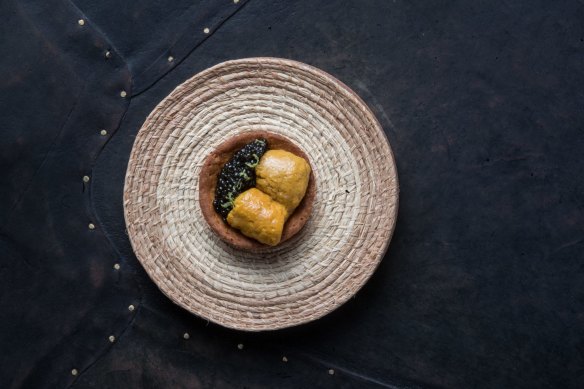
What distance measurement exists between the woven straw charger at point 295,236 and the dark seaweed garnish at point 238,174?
0.62ft

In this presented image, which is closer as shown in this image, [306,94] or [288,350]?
[306,94]

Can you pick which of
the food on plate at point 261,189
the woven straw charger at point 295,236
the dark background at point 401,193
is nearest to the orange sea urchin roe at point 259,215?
the food on plate at point 261,189

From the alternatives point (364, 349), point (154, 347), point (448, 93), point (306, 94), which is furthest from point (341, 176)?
point (154, 347)

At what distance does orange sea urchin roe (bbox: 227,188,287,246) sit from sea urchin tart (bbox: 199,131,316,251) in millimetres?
64

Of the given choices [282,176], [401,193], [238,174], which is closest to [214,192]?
[238,174]

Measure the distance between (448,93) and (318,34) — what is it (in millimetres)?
518

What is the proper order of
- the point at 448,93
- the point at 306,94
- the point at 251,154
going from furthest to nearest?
the point at 448,93 → the point at 306,94 → the point at 251,154

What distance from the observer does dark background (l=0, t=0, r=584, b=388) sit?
90.0 inches

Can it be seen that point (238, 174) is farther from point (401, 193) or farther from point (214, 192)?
point (401, 193)

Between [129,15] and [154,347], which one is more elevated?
[129,15]

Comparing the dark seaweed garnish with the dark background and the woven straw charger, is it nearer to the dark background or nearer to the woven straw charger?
the woven straw charger

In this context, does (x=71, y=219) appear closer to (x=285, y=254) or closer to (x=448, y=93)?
(x=285, y=254)

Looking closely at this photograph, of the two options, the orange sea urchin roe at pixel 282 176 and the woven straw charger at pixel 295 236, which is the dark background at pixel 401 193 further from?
the orange sea urchin roe at pixel 282 176

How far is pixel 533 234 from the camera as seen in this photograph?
90.0 inches
